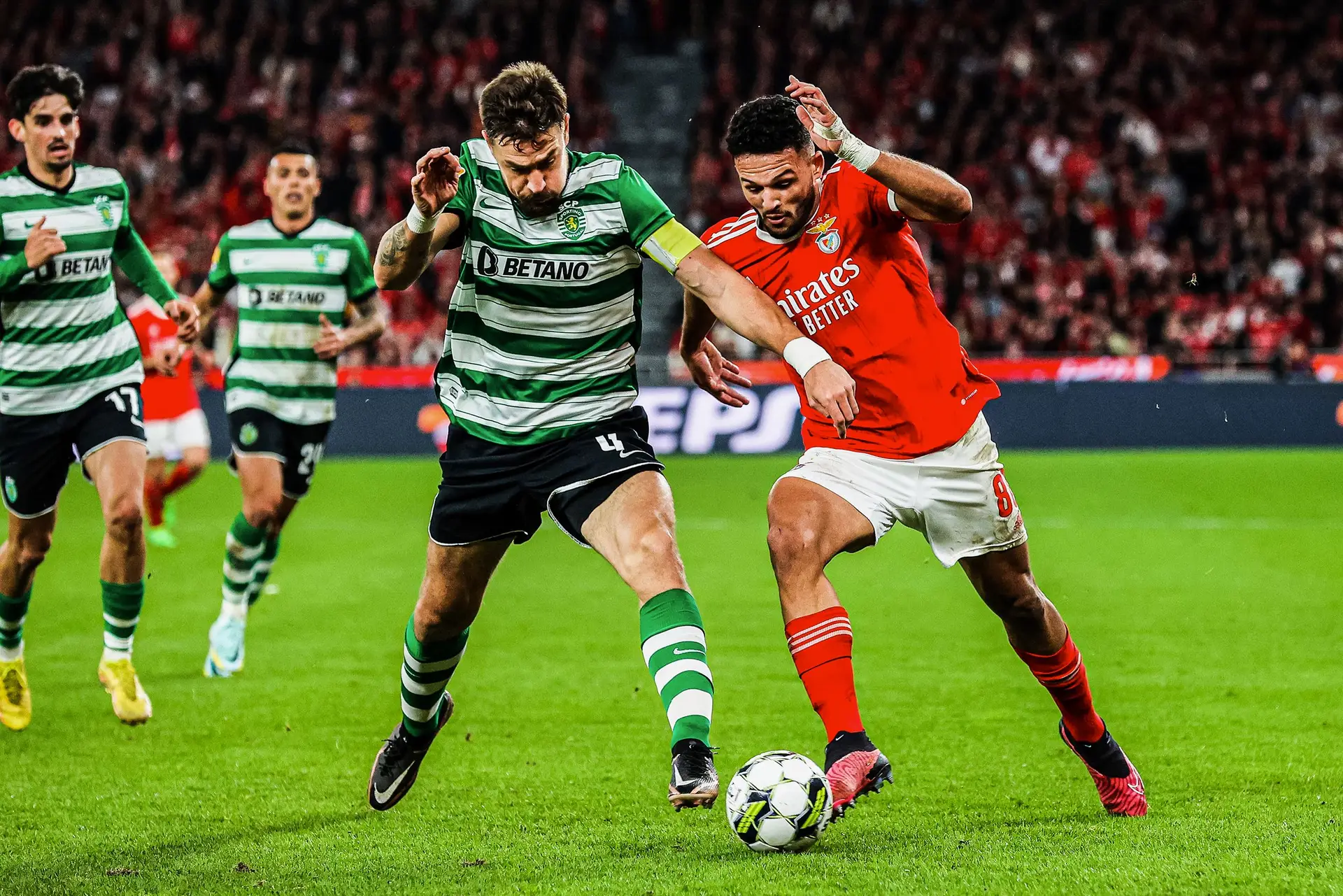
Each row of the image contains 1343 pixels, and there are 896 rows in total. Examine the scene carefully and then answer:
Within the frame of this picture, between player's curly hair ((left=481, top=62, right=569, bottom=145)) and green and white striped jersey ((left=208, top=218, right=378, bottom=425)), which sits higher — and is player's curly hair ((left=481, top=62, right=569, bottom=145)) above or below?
above

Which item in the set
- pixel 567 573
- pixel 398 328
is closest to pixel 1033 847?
pixel 567 573

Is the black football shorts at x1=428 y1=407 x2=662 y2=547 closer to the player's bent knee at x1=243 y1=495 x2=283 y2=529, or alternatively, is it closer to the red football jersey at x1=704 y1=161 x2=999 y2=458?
the red football jersey at x1=704 y1=161 x2=999 y2=458

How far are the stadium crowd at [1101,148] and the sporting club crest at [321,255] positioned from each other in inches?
535

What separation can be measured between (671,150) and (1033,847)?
2329 centimetres

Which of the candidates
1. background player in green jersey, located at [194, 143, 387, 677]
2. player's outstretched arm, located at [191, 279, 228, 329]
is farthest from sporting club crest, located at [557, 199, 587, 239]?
player's outstretched arm, located at [191, 279, 228, 329]

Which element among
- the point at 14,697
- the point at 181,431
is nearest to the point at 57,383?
the point at 14,697

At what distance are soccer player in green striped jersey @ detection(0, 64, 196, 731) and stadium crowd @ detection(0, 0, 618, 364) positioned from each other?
16.4 meters

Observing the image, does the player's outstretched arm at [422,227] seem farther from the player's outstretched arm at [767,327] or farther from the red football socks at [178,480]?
the red football socks at [178,480]

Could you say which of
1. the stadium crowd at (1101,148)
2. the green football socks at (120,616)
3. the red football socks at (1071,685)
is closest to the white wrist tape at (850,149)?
the red football socks at (1071,685)

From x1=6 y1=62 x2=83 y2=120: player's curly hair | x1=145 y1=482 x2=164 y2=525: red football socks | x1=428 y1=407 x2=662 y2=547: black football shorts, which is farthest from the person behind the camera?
x1=145 y1=482 x2=164 y2=525: red football socks

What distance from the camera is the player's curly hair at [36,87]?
6.48m

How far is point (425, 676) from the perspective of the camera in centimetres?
497

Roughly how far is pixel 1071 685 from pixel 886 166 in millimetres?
1770

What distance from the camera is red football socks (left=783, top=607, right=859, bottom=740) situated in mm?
4402
